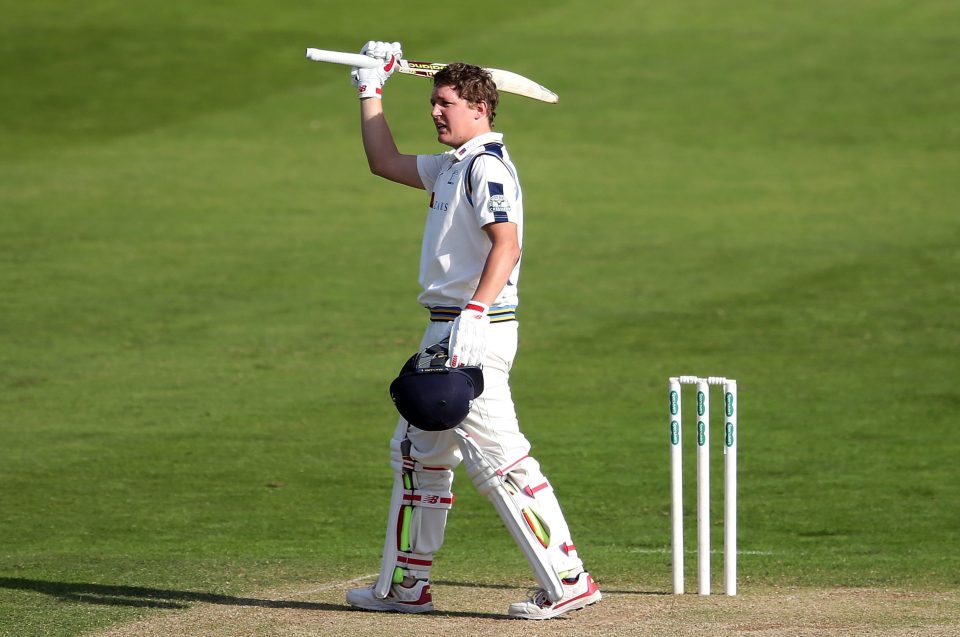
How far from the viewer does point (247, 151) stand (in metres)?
23.3

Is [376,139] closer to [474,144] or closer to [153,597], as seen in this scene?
[474,144]

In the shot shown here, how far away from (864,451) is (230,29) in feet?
76.2

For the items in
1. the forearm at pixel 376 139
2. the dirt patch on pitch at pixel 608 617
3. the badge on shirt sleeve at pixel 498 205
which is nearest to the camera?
the dirt patch on pitch at pixel 608 617

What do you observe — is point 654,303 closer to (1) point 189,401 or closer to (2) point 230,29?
(1) point 189,401

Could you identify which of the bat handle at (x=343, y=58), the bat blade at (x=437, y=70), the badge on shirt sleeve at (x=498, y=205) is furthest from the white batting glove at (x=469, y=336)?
the bat handle at (x=343, y=58)

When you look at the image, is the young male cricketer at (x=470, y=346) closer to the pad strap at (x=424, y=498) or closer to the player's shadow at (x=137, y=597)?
Result: the pad strap at (x=424, y=498)

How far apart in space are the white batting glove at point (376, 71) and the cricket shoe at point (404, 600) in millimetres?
2001

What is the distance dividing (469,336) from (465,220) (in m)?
0.50

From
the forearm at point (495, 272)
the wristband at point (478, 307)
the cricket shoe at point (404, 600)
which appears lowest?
the cricket shoe at point (404, 600)

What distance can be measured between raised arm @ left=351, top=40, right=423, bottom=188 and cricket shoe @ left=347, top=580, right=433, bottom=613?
159 centimetres

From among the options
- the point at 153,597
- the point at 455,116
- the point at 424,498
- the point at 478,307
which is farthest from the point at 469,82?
the point at 153,597

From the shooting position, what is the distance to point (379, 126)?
21.5 feet

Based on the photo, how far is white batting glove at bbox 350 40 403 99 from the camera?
6598 mm

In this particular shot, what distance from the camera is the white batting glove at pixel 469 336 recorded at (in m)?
5.68
